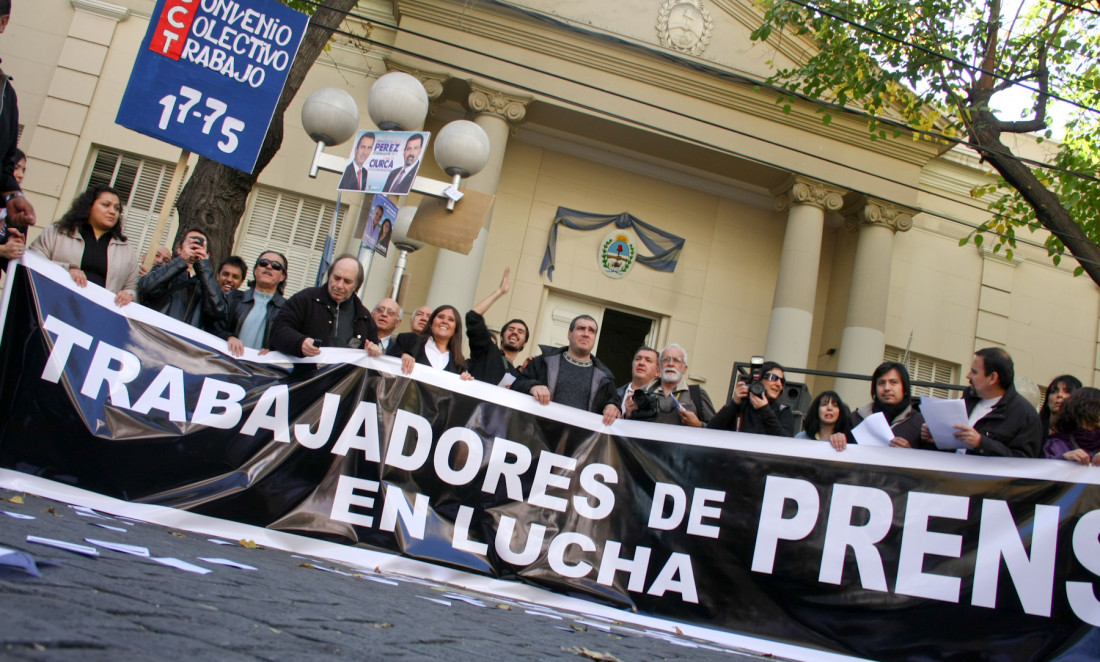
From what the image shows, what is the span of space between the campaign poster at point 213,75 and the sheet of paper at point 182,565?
4.22 metres

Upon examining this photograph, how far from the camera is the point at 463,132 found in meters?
8.66

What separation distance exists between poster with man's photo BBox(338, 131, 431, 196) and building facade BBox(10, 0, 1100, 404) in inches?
180

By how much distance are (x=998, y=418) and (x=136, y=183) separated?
42.0ft

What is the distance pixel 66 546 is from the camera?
2982 millimetres

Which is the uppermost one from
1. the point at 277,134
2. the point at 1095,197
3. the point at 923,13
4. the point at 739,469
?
the point at 923,13

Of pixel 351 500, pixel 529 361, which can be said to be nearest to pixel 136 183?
Result: pixel 529 361

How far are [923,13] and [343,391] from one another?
876 centimetres

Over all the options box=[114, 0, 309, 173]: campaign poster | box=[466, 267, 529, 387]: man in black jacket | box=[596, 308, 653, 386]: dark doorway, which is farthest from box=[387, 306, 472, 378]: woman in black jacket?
box=[596, 308, 653, 386]: dark doorway

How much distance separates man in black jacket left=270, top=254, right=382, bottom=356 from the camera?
19.0ft

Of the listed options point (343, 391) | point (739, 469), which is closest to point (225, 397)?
point (343, 391)

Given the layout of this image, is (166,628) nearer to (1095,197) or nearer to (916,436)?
(916,436)

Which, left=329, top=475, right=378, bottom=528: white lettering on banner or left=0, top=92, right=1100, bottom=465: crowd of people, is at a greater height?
left=0, top=92, right=1100, bottom=465: crowd of people

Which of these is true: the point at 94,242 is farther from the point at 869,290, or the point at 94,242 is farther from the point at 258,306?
the point at 869,290

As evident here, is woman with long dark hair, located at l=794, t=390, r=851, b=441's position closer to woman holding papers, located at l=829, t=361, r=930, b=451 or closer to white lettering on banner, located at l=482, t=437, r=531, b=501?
woman holding papers, located at l=829, t=361, r=930, b=451
